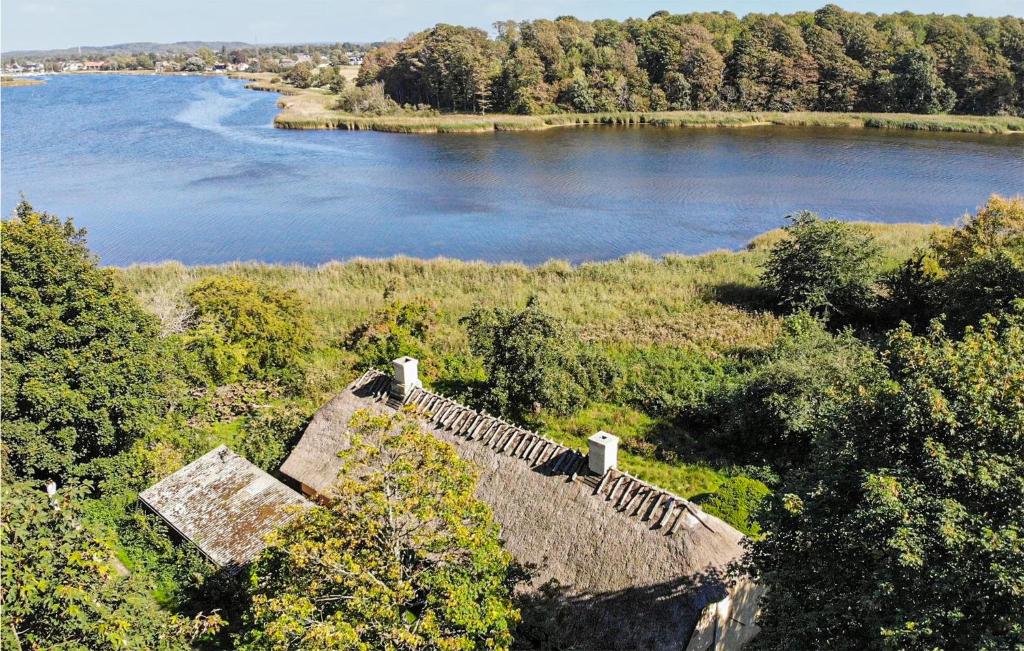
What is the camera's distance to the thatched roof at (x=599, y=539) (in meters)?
11.3

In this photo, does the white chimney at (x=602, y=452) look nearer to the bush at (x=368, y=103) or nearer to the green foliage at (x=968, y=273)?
the green foliage at (x=968, y=273)

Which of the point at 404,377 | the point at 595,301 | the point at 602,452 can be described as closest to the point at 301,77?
the point at 595,301

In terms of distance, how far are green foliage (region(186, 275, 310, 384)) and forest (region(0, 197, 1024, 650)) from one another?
0.10 m

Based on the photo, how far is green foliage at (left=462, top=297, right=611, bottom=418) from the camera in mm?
19625

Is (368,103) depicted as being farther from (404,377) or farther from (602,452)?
(602,452)

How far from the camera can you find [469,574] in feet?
30.2

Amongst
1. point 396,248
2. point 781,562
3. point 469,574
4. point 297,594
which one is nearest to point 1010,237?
point 781,562

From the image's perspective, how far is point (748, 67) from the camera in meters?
96.2

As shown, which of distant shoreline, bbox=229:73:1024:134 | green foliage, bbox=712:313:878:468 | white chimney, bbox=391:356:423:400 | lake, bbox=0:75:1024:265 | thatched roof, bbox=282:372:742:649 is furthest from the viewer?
distant shoreline, bbox=229:73:1024:134

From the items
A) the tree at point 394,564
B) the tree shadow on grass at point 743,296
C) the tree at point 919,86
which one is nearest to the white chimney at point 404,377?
the tree at point 394,564

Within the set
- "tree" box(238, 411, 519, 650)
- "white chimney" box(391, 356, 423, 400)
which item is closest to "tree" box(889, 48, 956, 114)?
"white chimney" box(391, 356, 423, 400)

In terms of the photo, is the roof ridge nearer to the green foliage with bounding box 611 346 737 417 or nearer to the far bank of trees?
the green foliage with bounding box 611 346 737 417

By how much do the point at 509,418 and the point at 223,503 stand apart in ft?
26.6

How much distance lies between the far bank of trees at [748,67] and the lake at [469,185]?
1193 cm
